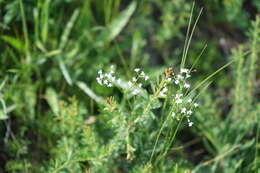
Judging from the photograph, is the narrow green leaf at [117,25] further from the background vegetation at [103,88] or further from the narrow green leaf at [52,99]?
the narrow green leaf at [52,99]

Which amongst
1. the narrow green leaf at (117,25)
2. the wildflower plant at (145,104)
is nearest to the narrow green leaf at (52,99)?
the narrow green leaf at (117,25)

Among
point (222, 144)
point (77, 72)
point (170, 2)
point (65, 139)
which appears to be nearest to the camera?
point (65, 139)

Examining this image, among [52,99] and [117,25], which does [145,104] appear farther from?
→ [117,25]

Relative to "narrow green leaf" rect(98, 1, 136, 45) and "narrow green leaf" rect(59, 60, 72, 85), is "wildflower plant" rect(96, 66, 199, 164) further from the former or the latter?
"narrow green leaf" rect(98, 1, 136, 45)

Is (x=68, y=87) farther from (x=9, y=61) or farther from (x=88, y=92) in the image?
(x=9, y=61)

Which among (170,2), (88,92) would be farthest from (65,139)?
(170,2)

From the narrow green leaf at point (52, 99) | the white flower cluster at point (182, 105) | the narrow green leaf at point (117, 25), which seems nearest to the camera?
the white flower cluster at point (182, 105)

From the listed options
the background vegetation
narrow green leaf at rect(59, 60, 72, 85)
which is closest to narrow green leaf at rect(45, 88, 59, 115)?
the background vegetation

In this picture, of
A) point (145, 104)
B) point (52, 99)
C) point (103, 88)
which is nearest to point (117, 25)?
point (103, 88)
